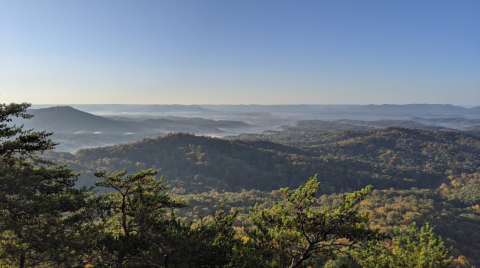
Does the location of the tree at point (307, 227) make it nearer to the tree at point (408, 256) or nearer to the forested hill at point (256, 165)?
the tree at point (408, 256)

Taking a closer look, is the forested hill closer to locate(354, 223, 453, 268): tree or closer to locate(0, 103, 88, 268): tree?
locate(0, 103, 88, 268): tree

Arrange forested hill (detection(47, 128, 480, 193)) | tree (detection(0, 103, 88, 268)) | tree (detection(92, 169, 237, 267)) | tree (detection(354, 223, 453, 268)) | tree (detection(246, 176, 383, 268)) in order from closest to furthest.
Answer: tree (detection(246, 176, 383, 268)) < tree (detection(0, 103, 88, 268)) < tree (detection(92, 169, 237, 267)) < tree (detection(354, 223, 453, 268)) < forested hill (detection(47, 128, 480, 193))

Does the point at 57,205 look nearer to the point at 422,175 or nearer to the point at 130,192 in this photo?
the point at 130,192

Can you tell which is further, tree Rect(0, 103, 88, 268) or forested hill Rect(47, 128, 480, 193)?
forested hill Rect(47, 128, 480, 193)

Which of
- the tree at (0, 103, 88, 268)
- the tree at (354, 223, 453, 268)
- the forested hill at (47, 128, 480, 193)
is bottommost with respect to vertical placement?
the forested hill at (47, 128, 480, 193)

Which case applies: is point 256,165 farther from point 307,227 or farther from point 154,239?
point 307,227

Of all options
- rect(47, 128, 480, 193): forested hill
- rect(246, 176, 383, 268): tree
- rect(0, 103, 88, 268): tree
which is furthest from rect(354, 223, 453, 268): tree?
rect(47, 128, 480, 193): forested hill

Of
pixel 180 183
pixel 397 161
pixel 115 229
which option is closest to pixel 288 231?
pixel 115 229
